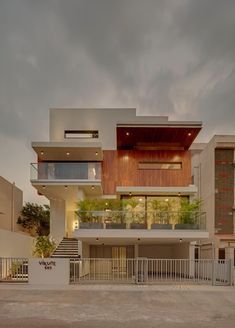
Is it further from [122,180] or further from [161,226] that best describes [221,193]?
[161,226]

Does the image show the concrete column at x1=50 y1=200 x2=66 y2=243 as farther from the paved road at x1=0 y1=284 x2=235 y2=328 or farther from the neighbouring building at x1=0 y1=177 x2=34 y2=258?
the paved road at x1=0 y1=284 x2=235 y2=328

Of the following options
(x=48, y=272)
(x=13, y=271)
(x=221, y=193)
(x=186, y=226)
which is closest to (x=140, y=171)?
(x=186, y=226)

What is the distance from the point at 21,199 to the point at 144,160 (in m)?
15.7

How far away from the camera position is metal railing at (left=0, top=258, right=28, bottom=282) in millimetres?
17375

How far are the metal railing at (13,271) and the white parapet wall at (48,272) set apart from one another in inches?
36.9

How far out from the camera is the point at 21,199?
34.9 meters

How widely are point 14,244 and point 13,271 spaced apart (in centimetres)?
331

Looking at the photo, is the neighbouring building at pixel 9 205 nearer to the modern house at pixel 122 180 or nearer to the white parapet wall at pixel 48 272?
the modern house at pixel 122 180

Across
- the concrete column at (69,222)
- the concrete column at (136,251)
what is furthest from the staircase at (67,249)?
the concrete column at (136,251)

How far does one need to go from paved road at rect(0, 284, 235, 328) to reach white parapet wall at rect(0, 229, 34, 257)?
4.45 m

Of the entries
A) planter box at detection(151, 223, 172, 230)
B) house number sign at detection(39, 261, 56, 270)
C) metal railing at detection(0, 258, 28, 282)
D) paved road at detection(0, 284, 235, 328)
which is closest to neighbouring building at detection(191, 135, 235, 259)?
planter box at detection(151, 223, 172, 230)

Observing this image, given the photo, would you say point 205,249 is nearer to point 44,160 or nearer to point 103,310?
point 44,160

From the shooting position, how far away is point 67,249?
23.1m

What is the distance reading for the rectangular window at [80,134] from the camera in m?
26.0
